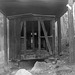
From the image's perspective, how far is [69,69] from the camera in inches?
181

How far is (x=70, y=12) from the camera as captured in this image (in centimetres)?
504

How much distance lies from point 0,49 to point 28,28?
780 cm

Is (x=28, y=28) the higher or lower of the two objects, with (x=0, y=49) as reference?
higher

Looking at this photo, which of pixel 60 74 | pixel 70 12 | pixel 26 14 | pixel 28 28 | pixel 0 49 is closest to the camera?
pixel 60 74

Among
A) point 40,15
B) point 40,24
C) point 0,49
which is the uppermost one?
point 40,15

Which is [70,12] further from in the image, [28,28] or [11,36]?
[28,28]

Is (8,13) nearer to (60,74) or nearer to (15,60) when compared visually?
(15,60)

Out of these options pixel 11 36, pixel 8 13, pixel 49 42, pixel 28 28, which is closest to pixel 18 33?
pixel 11 36

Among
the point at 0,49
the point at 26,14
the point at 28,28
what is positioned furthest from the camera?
the point at 0,49

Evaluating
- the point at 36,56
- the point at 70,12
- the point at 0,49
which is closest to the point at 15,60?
the point at 36,56

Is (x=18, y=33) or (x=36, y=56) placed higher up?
(x=18, y=33)

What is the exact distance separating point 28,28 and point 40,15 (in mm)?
3385

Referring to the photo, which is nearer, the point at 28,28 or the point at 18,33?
the point at 18,33

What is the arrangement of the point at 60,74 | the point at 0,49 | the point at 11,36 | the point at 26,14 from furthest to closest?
the point at 0,49 < the point at 11,36 < the point at 26,14 < the point at 60,74
